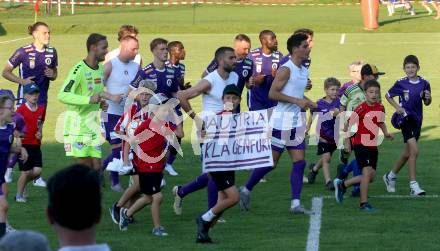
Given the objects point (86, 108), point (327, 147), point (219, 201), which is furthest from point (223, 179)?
point (327, 147)

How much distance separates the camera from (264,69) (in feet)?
52.7

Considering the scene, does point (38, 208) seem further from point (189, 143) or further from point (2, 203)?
point (189, 143)

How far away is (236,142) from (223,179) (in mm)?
519

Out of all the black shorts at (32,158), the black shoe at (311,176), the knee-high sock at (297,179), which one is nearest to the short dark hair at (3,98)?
the black shorts at (32,158)

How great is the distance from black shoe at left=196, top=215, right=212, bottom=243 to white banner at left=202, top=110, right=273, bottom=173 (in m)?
0.56

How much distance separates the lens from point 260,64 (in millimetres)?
16109

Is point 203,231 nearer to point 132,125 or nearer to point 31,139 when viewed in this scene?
point 132,125

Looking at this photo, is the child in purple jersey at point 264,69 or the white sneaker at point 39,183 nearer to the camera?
the white sneaker at point 39,183

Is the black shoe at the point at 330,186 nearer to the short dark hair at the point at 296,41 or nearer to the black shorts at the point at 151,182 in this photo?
the short dark hair at the point at 296,41

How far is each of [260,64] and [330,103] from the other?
1369 mm

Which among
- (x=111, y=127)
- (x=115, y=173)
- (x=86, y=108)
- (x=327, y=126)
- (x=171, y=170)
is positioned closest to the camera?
(x=86, y=108)

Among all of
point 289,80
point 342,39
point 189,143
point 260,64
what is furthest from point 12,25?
point 289,80

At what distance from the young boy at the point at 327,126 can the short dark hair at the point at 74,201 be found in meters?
10.3

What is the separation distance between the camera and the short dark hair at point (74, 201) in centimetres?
479
